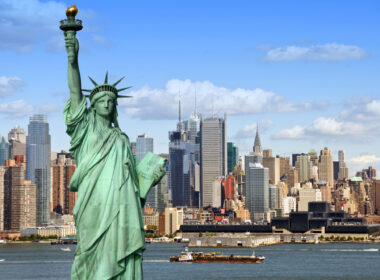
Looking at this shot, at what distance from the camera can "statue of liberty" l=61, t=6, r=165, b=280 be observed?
514 inches

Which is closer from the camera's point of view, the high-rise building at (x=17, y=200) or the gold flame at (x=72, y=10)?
the gold flame at (x=72, y=10)

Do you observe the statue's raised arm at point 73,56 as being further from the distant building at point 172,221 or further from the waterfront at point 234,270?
the distant building at point 172,221

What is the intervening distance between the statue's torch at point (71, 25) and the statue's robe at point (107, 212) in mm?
777

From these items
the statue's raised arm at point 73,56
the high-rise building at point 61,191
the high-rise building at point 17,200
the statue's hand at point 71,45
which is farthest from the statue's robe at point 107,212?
the high-rise building at point 61,191

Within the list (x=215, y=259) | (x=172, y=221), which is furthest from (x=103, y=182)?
(x=172, y=221)

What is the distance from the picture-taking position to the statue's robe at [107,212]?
13039 mm

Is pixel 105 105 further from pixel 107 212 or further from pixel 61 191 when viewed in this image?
pixel 61 191

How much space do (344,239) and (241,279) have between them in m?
87.4

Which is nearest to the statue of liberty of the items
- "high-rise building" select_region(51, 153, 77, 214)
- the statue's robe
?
the statue's robe

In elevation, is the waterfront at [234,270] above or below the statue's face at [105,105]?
below

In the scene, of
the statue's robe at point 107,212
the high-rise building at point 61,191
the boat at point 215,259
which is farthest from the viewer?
the high-rise building at point 61,191

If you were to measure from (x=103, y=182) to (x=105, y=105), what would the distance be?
1.09 metres

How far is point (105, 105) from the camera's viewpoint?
44.1 ft

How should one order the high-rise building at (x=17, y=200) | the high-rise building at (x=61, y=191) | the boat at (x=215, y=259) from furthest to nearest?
the high-rise building at (x=61, y=191) → the high-rise building at (x=17, y=200) → the boat at (x=215, y=259)
